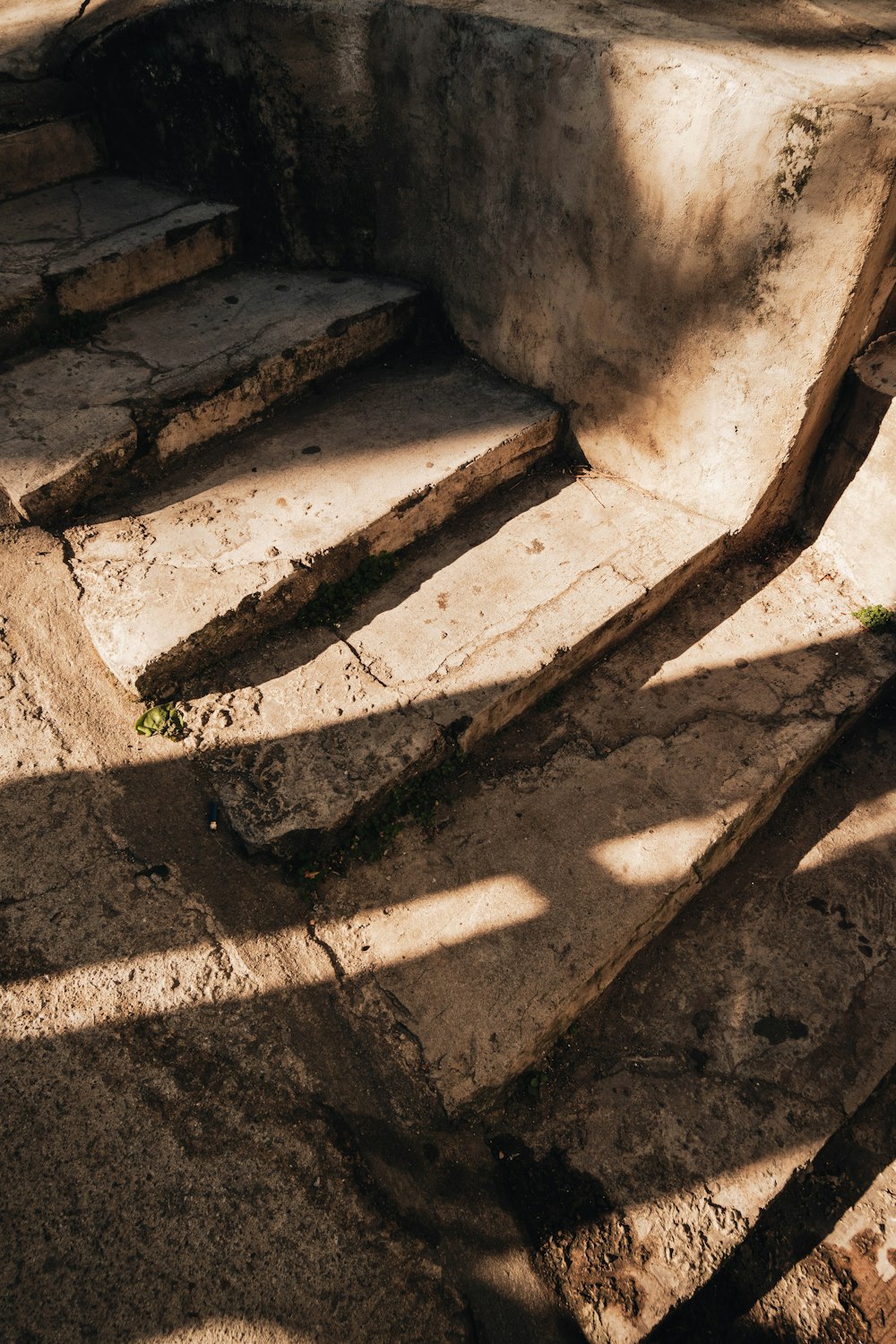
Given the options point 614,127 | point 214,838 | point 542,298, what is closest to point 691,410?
point 542,298

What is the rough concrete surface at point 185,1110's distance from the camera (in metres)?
1.77

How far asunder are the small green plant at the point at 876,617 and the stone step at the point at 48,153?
13.2 ft

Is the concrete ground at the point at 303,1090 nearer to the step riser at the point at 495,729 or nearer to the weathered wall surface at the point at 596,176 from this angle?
the step riser at the point at 495,729

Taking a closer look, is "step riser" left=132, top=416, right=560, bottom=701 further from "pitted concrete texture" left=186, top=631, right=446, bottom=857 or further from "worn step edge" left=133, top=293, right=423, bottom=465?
"worn step edge" left=133, top=293, right=423, bottom=465

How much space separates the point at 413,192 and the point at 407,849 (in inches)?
103

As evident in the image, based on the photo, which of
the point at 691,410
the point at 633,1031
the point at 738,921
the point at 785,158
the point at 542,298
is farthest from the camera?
the point at 542,298

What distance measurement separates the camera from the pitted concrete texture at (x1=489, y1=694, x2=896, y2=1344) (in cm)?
213

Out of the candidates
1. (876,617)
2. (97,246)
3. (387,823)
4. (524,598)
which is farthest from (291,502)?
(876,617)

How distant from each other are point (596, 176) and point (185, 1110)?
3066 millimetres

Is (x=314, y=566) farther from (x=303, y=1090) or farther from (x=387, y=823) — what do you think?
(x=303, y=1090)

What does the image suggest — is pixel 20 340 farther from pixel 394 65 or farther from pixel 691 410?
pixel 691 410

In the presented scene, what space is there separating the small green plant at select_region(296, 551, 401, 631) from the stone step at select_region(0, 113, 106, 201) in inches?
98.9

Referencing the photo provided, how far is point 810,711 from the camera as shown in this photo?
9.49 feet

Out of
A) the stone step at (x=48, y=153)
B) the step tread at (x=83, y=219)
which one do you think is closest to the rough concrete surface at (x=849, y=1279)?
the step tread at (x=83, y=219)
